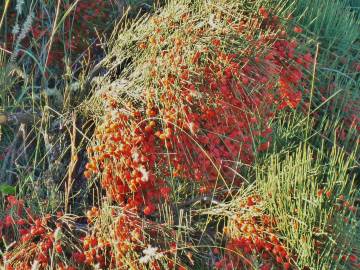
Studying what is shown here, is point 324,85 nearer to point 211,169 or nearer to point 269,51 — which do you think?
point 269,51

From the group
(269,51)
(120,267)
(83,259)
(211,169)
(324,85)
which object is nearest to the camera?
(120,267)

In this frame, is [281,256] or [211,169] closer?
[281,256]

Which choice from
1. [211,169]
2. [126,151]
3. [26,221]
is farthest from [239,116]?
[26,221]

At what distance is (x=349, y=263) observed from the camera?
2055 mm

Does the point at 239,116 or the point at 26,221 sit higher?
the point at 239,116

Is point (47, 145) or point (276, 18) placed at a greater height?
point (276, 18)

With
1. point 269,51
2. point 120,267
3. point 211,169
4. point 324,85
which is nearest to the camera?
point 120,267

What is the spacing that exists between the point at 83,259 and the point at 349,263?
95 centimetres

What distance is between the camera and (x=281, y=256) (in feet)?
6.90

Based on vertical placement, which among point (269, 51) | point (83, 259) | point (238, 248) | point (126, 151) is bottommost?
point (83, 259)

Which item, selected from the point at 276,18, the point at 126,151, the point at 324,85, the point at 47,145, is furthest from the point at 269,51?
the point at 47,145

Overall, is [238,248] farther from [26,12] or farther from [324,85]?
[26,12]

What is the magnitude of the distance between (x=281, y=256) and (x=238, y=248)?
0.51 feet

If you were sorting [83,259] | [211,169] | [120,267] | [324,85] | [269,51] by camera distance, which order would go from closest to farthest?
[120,267], [83,259], [211,169], [269,51], [324,85]
